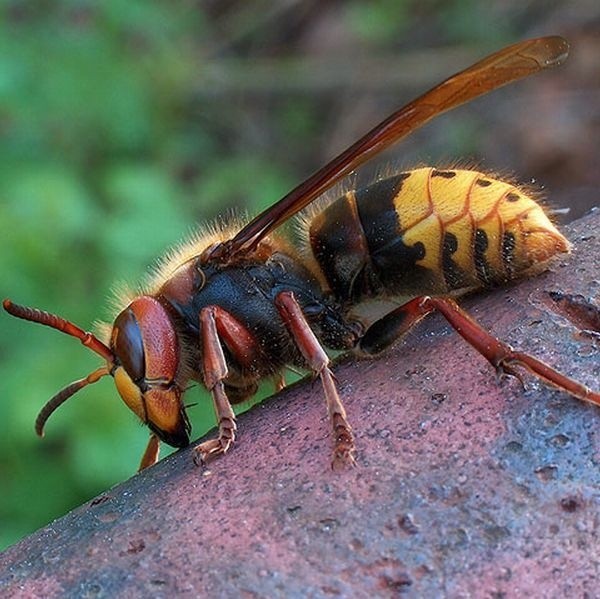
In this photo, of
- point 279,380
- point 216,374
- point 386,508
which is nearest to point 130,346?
point 216,374

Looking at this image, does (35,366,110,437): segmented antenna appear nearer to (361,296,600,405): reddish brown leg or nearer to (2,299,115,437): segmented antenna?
(2,299,115,437): segmented antenna

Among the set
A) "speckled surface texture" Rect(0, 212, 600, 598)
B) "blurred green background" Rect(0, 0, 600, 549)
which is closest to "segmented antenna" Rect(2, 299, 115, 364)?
"speckled surface texture" Rect(0, 212, 600, 598)

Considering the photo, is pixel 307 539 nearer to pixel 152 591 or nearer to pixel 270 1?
pixel 152 591

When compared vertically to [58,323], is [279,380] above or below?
below

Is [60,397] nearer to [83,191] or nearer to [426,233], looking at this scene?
[426,233]

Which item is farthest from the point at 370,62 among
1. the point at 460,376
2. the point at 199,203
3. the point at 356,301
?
the point at 460,376

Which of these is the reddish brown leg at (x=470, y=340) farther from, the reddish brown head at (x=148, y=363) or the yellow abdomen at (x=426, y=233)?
the reddish brown head at (x=148, y=363)
